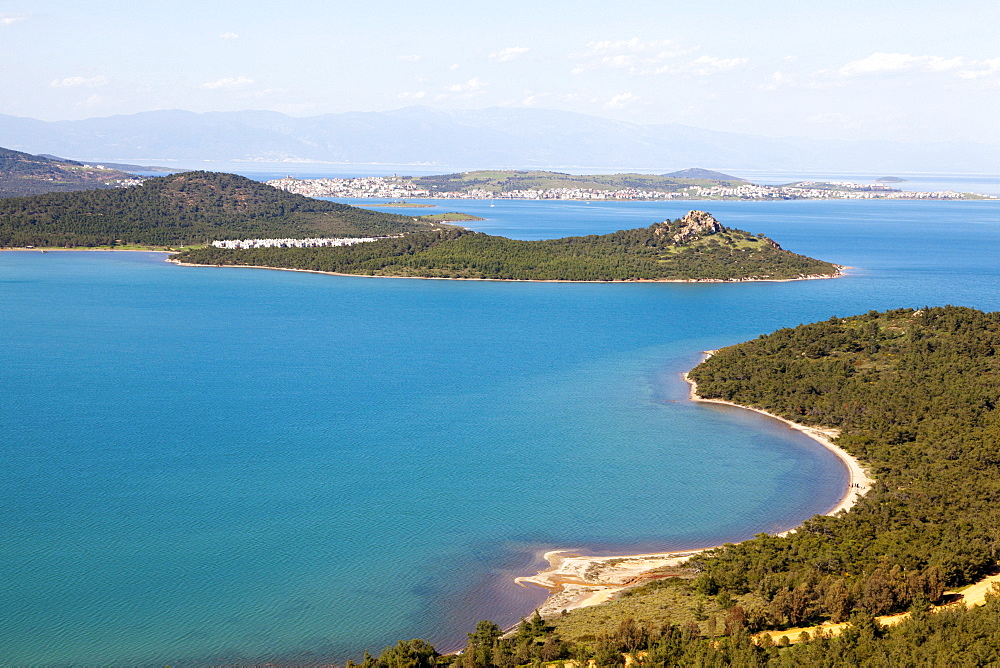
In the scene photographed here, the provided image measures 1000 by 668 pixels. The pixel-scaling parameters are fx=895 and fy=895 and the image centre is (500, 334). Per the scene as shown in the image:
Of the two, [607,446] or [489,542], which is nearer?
[489,542]

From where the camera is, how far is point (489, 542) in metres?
34.7

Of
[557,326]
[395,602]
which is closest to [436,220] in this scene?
[557,326]

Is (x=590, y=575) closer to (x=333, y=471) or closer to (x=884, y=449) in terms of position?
(x=333, y=471)

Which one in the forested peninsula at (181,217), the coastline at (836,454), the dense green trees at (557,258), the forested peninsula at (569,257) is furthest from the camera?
the forested peninsula at (181,217)

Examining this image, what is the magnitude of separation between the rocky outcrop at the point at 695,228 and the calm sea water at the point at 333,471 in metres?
47.0

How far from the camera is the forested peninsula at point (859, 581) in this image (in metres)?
23.8

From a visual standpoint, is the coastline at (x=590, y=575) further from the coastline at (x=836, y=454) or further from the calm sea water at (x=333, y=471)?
the coastline at (x=836, y=454)

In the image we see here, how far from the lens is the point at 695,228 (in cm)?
13312

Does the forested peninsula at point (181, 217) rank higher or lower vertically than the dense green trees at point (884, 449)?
higher

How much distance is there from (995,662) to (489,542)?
18.0 meters

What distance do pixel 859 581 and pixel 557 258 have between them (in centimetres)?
10145

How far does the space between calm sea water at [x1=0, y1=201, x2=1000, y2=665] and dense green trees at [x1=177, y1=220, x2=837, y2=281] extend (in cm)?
3512

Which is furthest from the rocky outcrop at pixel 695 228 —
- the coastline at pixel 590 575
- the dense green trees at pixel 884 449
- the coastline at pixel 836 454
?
the coastline at pixel 590 575

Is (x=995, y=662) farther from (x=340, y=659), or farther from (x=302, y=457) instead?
(x=302, y=457)
